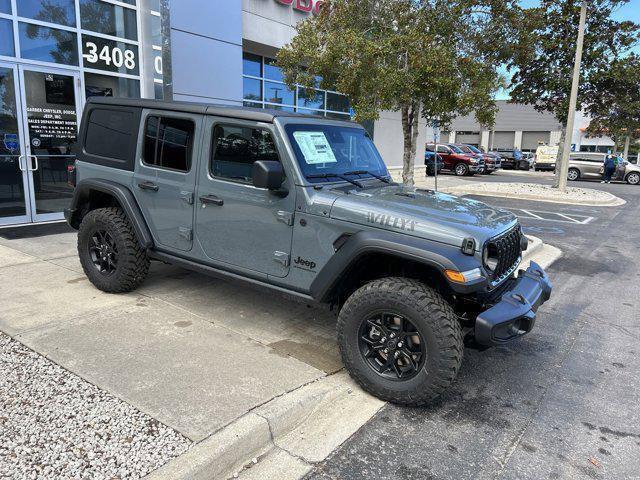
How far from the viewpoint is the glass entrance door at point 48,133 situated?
8164 millimetres

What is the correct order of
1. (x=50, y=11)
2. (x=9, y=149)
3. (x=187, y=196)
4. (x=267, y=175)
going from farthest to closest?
1. (x=50, y=11)
2. (x=9, y=149)
3. (x=187, y=196)
4. (x=267, y=175)

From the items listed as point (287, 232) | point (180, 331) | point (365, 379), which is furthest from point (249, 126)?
point (365, 379)

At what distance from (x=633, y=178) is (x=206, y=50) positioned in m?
24.2

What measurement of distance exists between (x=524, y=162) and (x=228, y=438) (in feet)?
127

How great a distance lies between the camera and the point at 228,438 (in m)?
2.71

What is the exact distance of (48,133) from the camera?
845cm

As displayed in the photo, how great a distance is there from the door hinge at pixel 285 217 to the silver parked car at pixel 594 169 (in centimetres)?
2638

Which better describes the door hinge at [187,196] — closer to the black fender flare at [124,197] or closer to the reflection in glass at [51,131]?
the black fender flare at [124,197]

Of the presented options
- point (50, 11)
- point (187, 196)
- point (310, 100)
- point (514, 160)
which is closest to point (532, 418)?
point (187, 196)

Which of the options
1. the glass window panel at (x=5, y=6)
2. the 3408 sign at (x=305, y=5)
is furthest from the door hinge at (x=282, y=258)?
Answer: the 3408 sign at (x=305, y=5)

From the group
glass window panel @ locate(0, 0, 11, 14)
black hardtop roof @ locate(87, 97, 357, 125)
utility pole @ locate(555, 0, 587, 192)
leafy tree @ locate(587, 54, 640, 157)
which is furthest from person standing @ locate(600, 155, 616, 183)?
glass window panel @ locate(0, 0, 11, 14)

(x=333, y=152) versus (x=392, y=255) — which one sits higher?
(x=333, y=152)

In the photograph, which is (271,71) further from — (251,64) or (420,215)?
(420,215)

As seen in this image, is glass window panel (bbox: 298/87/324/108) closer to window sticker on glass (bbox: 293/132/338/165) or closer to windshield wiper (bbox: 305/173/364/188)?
window sticker on glass (bbox: 293/132/338/165)
